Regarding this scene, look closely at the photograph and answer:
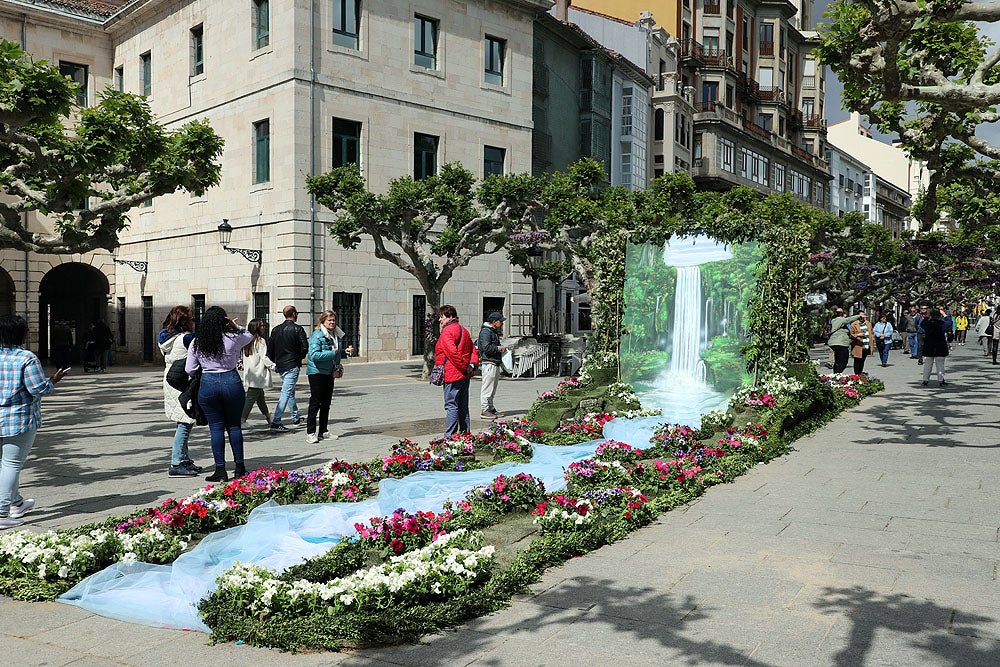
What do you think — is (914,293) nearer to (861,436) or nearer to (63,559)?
(861,436)

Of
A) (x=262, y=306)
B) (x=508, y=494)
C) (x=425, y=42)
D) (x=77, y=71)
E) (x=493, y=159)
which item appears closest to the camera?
(x=508, y=494)

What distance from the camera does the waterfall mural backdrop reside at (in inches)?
503

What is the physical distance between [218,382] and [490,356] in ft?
18.8

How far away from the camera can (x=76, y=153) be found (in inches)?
470

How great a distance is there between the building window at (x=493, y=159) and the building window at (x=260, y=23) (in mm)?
8047

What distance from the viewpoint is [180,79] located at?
29031 millimetres

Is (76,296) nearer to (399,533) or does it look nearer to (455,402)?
(455,402)

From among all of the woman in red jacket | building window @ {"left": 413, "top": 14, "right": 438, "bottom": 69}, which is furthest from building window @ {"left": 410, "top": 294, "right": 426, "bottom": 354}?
the woman in red jacket

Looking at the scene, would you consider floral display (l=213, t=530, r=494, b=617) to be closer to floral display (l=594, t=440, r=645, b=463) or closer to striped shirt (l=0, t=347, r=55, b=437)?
striped shirt (l=0, t=347, r=55, b=437)

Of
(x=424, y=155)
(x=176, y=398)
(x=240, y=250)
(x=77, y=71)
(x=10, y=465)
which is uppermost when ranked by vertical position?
(x=77, y=71)

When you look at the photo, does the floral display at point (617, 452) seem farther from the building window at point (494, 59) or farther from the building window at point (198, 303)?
the building window at point (494, 59)

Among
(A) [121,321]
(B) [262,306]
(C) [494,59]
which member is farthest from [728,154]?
(A) [121,321]

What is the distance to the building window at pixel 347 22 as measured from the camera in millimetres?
25781

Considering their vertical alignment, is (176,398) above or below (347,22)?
below
